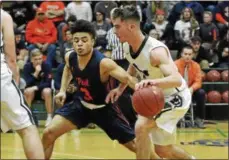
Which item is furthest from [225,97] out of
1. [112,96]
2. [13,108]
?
[13,108]

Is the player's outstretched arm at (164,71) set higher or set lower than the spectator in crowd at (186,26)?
higher

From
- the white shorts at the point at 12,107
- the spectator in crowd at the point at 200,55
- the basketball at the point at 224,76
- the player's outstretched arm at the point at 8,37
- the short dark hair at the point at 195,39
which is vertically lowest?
the basketball at the point at 224,76

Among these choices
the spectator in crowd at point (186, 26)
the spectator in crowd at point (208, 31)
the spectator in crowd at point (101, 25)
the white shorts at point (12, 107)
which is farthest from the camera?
the spectator in crowd at point (208, 31)

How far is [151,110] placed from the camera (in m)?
5.84

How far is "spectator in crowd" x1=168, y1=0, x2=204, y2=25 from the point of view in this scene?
15078mm

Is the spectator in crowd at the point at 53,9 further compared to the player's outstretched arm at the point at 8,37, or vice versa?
the spectator in crowd at the point at 53,9

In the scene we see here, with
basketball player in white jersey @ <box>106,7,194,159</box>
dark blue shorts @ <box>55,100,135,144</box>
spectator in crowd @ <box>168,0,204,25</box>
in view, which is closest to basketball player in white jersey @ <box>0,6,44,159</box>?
basketball player in white jersey @ <box>106,7,194,159</box>

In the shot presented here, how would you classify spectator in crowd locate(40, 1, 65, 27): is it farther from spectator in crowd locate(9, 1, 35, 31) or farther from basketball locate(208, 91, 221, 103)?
basketball locate(208, 91, 221, 103)

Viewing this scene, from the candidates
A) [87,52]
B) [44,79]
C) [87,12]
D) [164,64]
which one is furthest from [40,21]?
[164,64]

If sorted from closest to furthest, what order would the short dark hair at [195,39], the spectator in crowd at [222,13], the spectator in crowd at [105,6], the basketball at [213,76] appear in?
the short dark hair at [195,39] < the basketball at [213,76] < the spectator in crowd at [105,6] < the spectator in crowd at [222,13]

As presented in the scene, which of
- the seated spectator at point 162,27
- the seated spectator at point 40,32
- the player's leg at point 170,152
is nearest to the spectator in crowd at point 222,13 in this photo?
the seated spectator at point 162,27

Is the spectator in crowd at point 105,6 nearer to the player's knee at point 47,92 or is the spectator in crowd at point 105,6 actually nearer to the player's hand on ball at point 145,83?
the player's knee at point 47,92

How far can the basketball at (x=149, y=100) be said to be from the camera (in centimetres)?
573

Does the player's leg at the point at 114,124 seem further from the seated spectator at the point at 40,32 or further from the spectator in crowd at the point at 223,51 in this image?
the spectator in crowd at the point at 223,51
